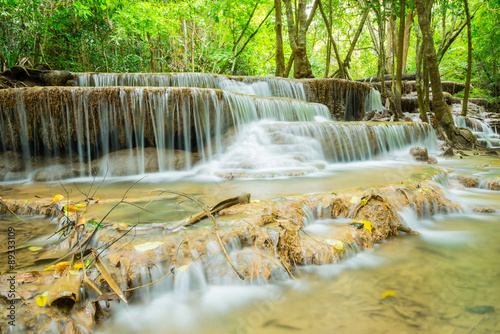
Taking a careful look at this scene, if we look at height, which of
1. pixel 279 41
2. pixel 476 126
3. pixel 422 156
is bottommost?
pixel 422 156

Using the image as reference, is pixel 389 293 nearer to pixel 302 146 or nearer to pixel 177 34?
pixel 302 146

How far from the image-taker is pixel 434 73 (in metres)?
8.39

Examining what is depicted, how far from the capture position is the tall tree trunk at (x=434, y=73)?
26.3 ft

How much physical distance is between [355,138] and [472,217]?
157 inches

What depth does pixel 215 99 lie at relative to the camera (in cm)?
620

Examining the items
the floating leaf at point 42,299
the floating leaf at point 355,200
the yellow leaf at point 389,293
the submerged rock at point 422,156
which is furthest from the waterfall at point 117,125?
the yellow leaf at point 389,293

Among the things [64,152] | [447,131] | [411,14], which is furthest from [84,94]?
[411,14]

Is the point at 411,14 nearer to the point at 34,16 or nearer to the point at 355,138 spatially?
the point at 355,138

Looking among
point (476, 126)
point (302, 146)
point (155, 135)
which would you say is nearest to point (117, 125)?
point (155, 135)

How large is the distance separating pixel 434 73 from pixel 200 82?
23.3ft

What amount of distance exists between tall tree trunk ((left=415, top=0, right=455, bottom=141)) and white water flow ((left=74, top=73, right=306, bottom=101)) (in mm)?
3955

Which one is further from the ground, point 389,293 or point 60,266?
point 60,266

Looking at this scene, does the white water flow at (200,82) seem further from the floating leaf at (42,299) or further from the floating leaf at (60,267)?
the floating leaf at (42,299)

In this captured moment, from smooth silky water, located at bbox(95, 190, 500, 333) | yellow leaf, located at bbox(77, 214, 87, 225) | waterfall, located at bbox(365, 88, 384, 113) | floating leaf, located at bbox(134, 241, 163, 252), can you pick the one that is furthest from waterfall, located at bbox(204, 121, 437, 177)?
waterfall, located at bbox(365, 88, 384, 113)
